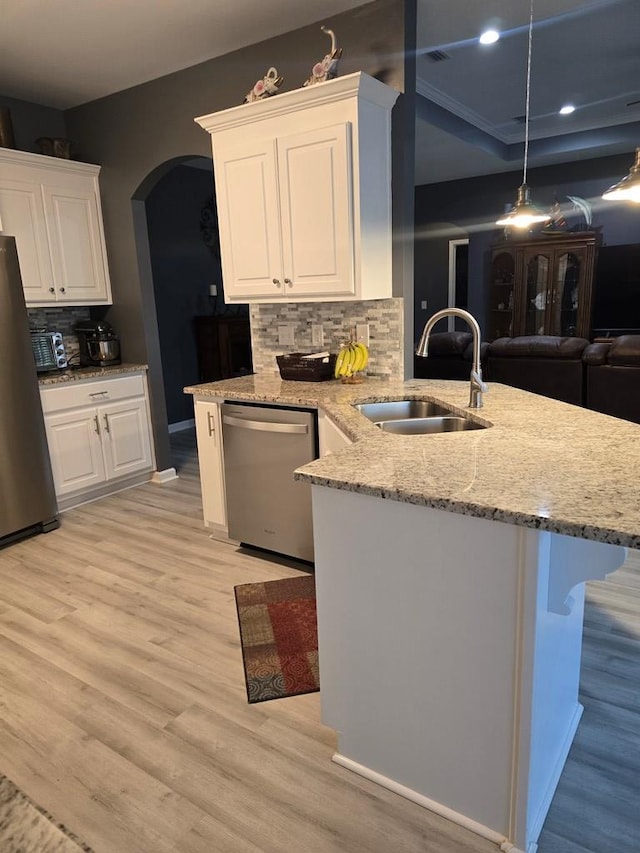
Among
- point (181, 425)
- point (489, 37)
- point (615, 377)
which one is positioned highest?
point (489, 37)

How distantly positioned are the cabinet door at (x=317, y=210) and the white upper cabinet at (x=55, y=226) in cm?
192

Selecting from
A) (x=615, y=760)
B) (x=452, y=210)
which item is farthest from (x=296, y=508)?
(x=452, y=210)

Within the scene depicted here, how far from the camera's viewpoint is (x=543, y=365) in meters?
4.47

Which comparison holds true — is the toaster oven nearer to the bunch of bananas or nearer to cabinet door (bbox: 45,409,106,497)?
cabinet door (bbox: 45,409,106,497)

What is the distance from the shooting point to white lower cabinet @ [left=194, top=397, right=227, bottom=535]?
3137 millimetres

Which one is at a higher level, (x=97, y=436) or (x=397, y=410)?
(x=397, y=410)

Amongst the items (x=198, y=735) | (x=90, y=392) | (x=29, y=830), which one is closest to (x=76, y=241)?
(x=90, y=392)

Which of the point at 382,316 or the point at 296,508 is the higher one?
the point at 382,316

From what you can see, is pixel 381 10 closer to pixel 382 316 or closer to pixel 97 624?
pixel 382 316

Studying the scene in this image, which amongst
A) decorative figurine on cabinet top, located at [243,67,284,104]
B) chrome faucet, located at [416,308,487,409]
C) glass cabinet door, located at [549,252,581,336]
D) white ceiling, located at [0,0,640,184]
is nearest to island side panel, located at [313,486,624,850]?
chrome faucet, located at [416,308,487,409]

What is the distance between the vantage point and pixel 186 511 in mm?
3834

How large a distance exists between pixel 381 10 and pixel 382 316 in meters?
1.47

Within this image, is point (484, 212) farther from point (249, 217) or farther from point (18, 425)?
point (18, 425)

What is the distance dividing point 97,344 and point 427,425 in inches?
112
